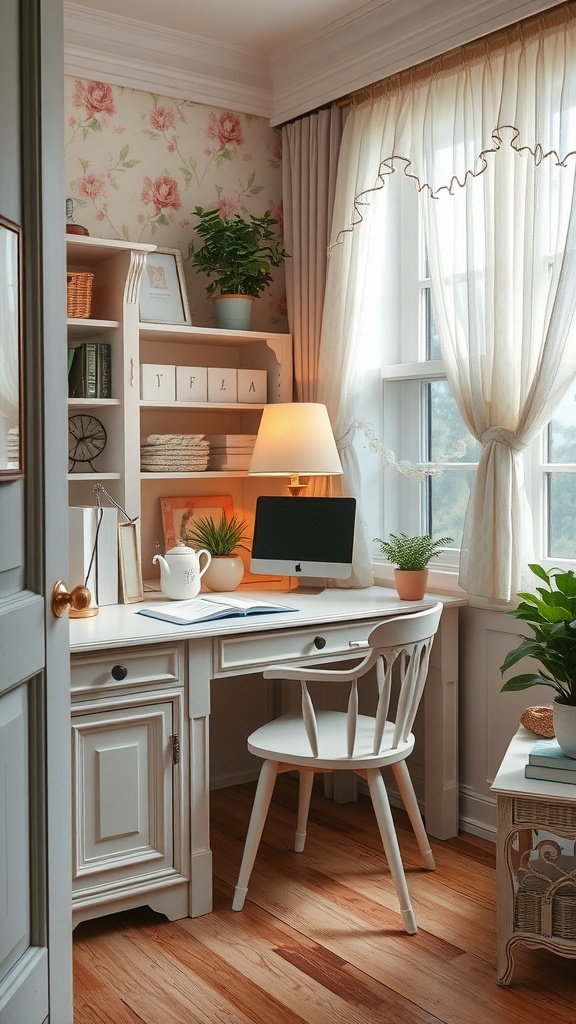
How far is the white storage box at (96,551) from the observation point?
2.89m

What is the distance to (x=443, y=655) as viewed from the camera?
3072mm

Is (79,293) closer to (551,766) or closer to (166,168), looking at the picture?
(166,168)

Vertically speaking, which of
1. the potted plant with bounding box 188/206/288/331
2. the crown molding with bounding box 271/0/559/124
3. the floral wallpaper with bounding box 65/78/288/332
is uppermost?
the crown molding with bounding box 271/0/559/124

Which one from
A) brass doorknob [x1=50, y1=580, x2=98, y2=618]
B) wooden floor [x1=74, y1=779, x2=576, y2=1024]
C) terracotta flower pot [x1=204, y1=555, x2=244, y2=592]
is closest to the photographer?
brass doorknob [x1=50, y1=580, x2=98, y2=618]

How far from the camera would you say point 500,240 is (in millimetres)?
2854

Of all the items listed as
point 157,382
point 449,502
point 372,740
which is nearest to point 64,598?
point 372,740

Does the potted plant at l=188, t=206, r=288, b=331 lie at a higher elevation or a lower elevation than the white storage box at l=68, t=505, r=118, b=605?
higher

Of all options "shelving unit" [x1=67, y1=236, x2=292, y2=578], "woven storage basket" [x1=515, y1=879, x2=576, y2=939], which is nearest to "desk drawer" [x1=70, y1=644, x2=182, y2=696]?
"shelving unit" [x1=67, y1=236, x2=292, y2=578]

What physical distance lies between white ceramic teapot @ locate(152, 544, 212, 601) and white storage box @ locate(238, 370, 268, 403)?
2.45 feet

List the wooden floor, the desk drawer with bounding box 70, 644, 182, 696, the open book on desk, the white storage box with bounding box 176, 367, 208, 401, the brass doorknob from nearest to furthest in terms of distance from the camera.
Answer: the brass doorknob → the wooden floor → the desk drawer with bounding box 70, 644, 182, 696 → the open book on desk → the white storage box with bounding box 176, 367, 208, 401

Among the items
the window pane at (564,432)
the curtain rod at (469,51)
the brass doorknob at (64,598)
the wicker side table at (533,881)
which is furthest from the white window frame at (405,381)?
the brass doorknob at (64,598)

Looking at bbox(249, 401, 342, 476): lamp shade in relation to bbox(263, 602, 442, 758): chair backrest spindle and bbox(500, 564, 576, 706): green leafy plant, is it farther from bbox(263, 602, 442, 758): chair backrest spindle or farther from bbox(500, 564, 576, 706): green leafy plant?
bbox(500, 564, 576, 706): green leafy plant

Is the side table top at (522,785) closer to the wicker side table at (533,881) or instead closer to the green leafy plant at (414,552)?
the wicker side table at (533,881)

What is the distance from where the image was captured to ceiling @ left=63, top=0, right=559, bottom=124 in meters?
3.05
